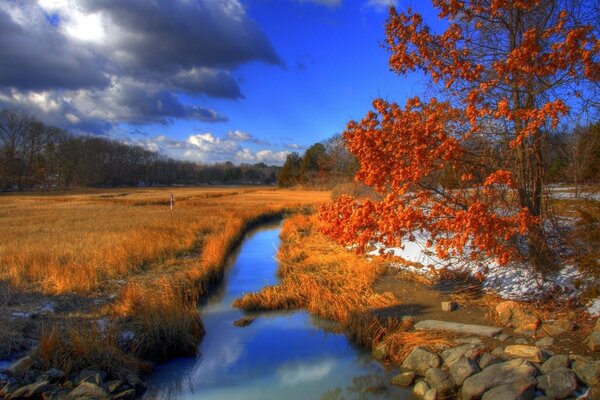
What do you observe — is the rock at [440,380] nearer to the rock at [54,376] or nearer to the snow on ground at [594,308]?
the snow on ground at [594,308]

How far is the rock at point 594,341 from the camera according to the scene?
271 inches

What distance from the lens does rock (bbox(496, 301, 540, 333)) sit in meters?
7.94

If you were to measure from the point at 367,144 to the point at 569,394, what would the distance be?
450 cm

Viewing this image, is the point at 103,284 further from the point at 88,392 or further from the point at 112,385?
the point at 88,392

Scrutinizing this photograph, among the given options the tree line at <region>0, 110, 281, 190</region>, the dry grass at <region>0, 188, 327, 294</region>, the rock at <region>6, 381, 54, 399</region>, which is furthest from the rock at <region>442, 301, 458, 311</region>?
the tree line at <region>0, 110, 281, 190</region>

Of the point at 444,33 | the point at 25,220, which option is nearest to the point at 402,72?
the point at 444,33

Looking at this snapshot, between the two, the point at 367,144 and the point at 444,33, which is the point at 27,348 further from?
the point at 444,33

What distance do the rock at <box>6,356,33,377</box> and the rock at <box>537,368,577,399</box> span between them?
281 inches

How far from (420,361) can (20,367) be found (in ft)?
19.7

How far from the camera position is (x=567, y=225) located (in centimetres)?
984

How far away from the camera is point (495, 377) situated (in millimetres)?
6535

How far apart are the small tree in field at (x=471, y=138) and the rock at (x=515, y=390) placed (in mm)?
2022

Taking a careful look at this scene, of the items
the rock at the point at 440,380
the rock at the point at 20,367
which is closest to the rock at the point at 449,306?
the rock at the point at 440,380

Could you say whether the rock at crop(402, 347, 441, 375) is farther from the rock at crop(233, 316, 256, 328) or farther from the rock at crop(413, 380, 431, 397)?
the rock at crop(233, 316, 256, 328)
